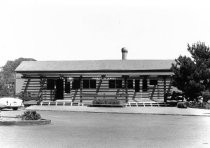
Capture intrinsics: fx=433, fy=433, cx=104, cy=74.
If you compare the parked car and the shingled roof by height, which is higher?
the shingled roof

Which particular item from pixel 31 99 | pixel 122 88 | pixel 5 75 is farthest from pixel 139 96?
pixel 5 75

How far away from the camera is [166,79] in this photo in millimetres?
41469

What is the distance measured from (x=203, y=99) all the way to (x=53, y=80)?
48.2 feet

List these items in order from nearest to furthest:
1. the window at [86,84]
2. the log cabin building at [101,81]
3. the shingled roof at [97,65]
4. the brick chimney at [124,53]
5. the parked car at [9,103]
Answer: the parked car at [9,103]
the log cabin building at [101,81]
the shingled roof at [97,65]
the window at [86,84]
the brick chimney at [124,53]

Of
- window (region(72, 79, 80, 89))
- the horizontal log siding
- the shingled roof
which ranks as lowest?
the horizontal log siding

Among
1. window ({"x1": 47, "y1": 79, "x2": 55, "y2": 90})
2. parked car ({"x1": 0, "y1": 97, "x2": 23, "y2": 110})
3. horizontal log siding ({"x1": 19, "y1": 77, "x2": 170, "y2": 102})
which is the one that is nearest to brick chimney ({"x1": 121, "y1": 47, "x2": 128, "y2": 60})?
horizontal log siding ({"x1": 19, "y1": 77, "x2": 170, "y2": 102})

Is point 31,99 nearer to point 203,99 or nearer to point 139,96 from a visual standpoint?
point 139,96

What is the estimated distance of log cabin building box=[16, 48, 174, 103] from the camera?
4091 cm

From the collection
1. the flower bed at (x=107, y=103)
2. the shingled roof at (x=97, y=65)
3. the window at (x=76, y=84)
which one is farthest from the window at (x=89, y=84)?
the flower bed at (x=107, y=103)

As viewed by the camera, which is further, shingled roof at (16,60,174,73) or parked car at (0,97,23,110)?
shingled roof at (16,60,174,73)

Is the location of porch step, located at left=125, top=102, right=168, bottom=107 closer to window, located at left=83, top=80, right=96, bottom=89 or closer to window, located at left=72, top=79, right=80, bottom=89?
window, located at left=83, top=80, right=96, bottom=89

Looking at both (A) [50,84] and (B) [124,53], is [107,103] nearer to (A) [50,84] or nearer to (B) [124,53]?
(A) [50,84]

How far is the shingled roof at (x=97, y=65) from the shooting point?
137 feet

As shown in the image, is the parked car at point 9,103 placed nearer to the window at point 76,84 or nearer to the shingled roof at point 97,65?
the shingled roof at point 97,65
